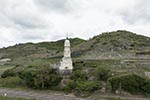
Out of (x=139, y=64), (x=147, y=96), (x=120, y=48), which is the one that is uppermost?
(x=120, y=48)

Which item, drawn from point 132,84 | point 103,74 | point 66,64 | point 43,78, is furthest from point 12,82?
point 132,84

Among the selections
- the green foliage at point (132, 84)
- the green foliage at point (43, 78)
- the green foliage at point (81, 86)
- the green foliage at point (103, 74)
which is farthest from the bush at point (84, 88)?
the green foliage at point (43, 78)

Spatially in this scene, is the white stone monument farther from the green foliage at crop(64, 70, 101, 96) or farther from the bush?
the bush

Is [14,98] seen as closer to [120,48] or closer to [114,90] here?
[114,90]

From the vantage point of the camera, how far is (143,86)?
44531mm

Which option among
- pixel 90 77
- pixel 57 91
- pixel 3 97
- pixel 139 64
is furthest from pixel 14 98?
pixel 139 64

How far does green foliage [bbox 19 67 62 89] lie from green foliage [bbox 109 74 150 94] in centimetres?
1160

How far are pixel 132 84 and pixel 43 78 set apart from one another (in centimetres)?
1624

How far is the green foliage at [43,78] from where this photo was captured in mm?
51628

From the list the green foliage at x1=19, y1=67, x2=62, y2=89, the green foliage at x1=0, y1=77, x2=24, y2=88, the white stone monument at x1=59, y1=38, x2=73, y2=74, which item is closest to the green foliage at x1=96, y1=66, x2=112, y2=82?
the green foliage at x1=19, y1=67, x2=62, y2=89

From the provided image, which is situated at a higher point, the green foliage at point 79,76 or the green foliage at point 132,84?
the green foliage at point 79,76

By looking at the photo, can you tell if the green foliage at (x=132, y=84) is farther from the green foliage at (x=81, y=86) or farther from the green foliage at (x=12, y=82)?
the green foliage at (x=12, y=82)

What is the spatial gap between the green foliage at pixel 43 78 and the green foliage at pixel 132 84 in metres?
11.6

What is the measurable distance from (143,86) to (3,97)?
22.2 m
